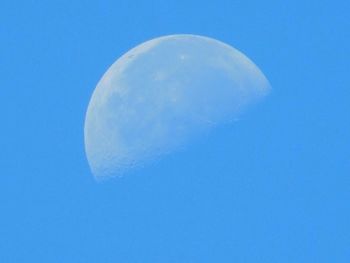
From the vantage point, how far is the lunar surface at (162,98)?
186 centimetres

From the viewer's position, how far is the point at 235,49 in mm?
1949

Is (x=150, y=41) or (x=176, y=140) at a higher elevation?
(x=150, y=41)

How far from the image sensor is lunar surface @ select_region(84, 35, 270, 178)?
73.3 inches

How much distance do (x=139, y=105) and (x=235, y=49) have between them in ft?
1.02

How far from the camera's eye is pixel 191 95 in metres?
1.88

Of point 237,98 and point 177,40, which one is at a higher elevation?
point 177,40

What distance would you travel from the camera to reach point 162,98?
1875 millimetres

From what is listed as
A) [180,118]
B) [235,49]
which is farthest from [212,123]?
[235,49]

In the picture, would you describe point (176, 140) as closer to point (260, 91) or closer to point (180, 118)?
point (180, 118)

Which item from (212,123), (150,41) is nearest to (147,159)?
(212,123)

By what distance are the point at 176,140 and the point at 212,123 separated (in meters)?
0.11

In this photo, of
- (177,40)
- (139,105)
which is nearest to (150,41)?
(177,40)

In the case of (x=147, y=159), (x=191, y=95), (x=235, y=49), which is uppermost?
(x=235, y=49)

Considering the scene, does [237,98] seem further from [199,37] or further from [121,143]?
[121,143]
